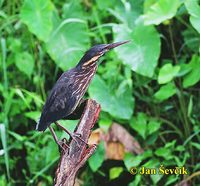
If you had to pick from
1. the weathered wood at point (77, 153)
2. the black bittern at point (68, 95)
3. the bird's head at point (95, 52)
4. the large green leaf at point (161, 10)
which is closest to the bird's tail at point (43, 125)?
the black bittern at point (68, 95)

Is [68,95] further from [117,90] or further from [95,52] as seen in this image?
[117,90]

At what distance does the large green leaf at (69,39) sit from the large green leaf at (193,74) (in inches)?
29.2

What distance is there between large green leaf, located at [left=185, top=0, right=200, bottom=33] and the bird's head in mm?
1217

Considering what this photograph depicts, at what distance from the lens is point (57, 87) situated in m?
2.76

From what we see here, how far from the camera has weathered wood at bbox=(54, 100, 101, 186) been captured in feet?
8.53

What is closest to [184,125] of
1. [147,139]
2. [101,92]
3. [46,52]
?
[147,139]

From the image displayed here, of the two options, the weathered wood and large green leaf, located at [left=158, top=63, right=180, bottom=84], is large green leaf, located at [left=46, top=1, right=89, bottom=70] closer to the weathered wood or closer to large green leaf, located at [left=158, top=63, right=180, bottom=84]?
large green leaf, located at [left=158, top=63, right=180, bottom=84]

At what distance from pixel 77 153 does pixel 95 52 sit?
0.44 m

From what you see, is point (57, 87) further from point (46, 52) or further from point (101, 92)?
point (46, 52)

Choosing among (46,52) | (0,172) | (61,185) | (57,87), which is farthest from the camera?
(46,52)

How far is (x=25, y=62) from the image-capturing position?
14.3 feet

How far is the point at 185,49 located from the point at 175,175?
1024mm

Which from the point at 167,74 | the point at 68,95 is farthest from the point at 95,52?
the point at 167,74

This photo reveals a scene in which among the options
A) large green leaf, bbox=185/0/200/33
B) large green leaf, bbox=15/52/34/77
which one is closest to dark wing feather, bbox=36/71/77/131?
large green leaf, bbox=185/0/200/33
